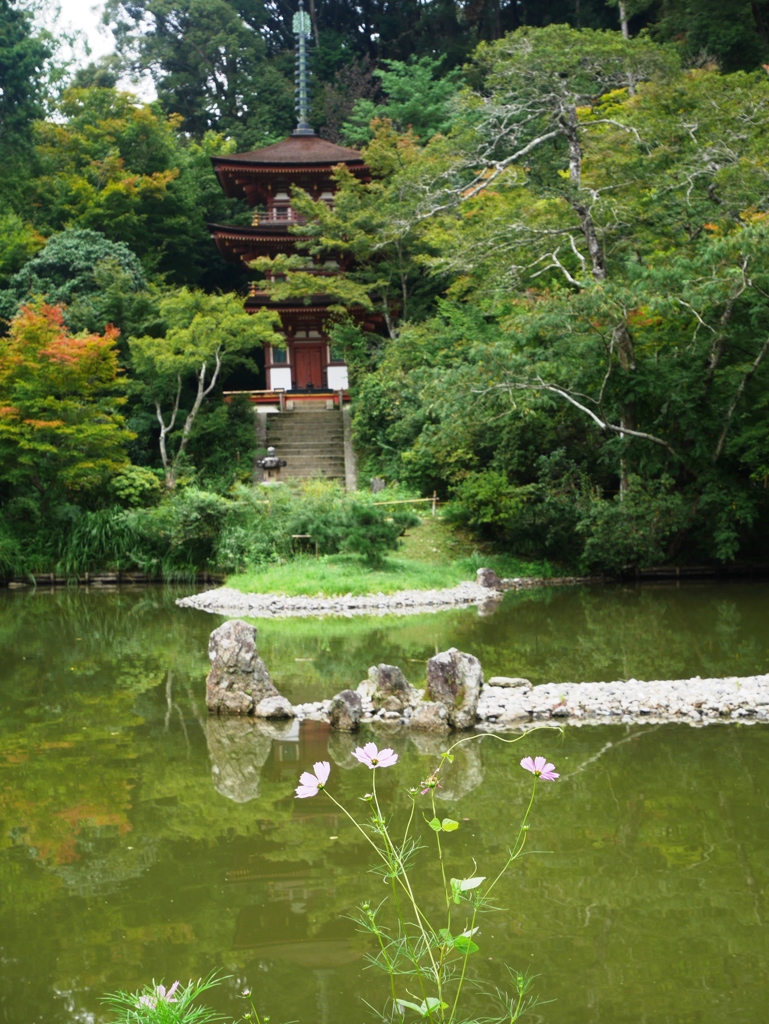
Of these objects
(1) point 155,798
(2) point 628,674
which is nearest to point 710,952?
(1) point 155,798

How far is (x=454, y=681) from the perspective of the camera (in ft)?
23.8

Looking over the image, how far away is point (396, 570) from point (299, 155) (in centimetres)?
1560

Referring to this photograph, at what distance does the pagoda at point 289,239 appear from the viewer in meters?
24.9

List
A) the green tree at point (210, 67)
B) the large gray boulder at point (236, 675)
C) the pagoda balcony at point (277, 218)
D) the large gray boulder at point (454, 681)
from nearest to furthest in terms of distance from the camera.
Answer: the large gray boulder at point (454, 681) < the large gray boulder at point (236, 675) < the pagoda balcony at point (277, 218) < the green tree at point (210, 67)

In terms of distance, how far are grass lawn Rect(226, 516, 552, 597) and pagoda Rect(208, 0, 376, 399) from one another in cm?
863

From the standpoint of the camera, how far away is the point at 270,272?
83.4ft

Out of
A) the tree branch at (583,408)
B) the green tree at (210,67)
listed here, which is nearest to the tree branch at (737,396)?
the tree branch at (583,408)

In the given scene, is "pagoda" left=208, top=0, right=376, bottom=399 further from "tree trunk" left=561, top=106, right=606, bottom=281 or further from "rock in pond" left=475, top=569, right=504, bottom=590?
"rock in pond" left=475, top=569, right=504, bottom=590

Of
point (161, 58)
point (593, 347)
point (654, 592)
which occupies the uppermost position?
point (161, 58)

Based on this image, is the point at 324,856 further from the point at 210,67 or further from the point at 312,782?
the point at 210,67

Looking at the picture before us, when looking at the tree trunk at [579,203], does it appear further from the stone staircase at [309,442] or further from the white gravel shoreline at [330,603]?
the stone staircase at [309,442]

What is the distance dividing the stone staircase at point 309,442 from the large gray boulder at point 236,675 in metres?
12.9

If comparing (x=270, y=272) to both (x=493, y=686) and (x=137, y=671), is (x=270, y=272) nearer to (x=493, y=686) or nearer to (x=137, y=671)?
(x=137, y=671)

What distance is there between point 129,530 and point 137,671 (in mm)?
7012
